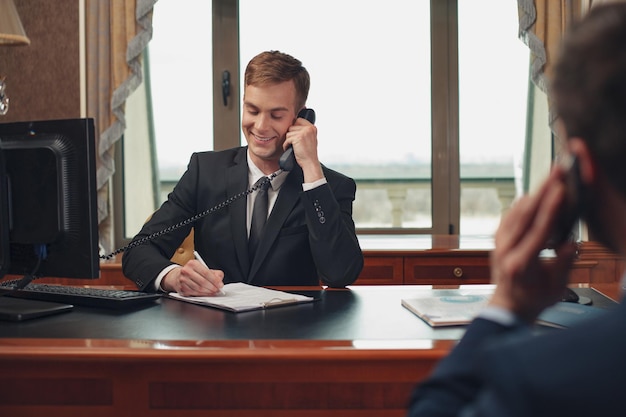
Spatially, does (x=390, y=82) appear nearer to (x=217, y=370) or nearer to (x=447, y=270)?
(x=447, y=270)

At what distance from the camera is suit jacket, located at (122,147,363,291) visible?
2.62 meters

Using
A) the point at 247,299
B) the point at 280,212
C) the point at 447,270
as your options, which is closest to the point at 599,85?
the point at 247,299

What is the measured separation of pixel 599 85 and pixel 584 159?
0.10 metres

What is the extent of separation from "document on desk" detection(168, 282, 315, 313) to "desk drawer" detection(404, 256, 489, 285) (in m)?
1.67

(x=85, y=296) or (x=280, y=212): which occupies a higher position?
(x=280, y=212)

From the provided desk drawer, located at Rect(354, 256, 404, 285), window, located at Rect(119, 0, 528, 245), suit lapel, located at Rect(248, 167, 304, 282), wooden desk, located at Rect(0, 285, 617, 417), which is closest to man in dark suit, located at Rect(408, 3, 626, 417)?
wooden desk, located at Rect(0, 285, 617, 417)

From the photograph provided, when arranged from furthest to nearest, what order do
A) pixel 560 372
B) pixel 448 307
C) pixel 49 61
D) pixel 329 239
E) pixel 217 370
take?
pixel 49 61
pixel 329 239
pixel 448 307
pixel 217 370
pixel 560 372

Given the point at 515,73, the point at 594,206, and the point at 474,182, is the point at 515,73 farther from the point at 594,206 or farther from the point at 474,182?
the point at 594,206

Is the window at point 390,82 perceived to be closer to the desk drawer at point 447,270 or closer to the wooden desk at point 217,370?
the desk drawer at point 447,270

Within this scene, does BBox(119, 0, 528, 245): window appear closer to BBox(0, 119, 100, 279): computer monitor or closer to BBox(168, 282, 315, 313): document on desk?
BBox(168, 282, 315, 313): document on desk

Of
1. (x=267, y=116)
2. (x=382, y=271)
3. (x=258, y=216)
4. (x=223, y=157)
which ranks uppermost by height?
(x=267, y=116)

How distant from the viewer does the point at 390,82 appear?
15.8ft

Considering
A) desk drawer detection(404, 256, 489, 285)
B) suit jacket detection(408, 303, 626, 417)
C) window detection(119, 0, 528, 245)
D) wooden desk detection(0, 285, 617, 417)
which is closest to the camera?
suit jacket detection(408, 303, 626, 417)

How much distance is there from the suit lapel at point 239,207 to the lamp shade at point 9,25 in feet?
4.41
